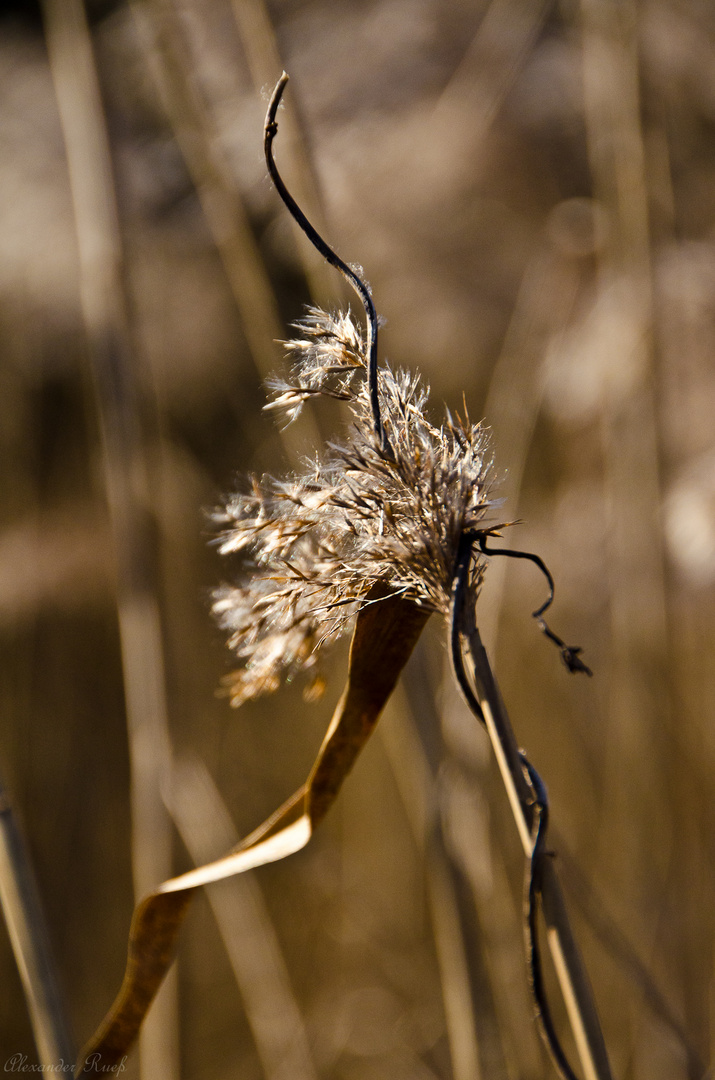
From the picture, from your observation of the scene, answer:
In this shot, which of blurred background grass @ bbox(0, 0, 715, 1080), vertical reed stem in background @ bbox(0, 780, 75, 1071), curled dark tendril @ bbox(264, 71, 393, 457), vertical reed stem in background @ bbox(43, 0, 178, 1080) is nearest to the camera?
curled dark tendril @ bbox(264, 71, 393, 457)

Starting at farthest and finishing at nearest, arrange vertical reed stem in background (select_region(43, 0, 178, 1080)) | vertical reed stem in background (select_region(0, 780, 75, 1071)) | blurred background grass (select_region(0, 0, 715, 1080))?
blurred background grass (select_region(0, 0, 715, 1080)) < vertical reed stem in background (select_region(43, 0, 178, 1080)) < vertical reed stem in background (select_region(0, 780, 75, 1071))

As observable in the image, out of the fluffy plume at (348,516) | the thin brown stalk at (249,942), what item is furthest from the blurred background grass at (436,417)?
the fluffy plume at (348,516)

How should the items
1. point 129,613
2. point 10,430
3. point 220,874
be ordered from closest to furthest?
1. point 220,874
2. point 129,613
3. point 10,430

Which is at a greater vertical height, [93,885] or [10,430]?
[10,430]

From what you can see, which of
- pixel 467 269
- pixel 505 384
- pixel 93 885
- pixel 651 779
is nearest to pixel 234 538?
pixel 505 384

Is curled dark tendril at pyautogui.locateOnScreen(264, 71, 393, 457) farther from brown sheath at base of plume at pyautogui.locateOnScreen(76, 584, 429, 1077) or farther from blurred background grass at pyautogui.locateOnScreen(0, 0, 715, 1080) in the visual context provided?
blurred background grass at pyautogui.locateOnScreen(0, 0, 715, 1080)

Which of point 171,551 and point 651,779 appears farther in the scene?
point 171,551

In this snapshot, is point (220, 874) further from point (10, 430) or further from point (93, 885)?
point (93, 885)

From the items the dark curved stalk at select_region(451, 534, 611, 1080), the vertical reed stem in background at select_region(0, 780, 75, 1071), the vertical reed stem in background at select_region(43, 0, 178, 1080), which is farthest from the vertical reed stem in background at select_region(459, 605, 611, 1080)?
the vertical reed stem in background at select_region(43, 0, 178, 1080)
